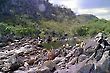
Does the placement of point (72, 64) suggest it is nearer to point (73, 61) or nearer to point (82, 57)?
point (73, 61)

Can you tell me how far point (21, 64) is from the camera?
60.4 meters

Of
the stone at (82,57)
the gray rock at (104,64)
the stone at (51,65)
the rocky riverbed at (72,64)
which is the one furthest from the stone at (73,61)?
the gray rock at (104,64)

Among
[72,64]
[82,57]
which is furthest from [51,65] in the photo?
[82,57]

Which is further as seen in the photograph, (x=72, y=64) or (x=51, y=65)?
(x=51, y=65)

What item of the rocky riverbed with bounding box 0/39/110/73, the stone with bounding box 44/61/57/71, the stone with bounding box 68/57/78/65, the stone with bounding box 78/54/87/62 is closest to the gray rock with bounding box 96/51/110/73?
the rocky riverbed with bounding box 0/39/110/73

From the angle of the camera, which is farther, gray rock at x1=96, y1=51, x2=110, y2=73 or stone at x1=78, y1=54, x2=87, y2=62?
stone at x1=78, y1=54, x2=87, y2=62

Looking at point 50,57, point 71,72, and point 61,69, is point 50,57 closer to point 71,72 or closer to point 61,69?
point 61,69

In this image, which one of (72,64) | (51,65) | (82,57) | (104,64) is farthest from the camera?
(51,65)

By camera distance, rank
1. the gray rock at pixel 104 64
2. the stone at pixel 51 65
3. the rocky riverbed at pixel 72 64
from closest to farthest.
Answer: the gray rock at pixel 104 64
the rocky riverbed at pixel 72 64
the stone at pixel 51 65

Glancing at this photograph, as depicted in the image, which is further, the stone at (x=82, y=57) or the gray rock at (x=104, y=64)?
the stone at (x=82, y=57)

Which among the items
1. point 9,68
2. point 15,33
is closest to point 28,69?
point 9,68

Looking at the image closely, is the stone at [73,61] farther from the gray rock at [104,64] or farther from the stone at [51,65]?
the gray rock at [104,64]

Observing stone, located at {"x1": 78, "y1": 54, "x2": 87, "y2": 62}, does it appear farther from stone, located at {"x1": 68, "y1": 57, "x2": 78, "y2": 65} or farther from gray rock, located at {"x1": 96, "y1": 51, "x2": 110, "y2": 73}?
gray rock, located at {"x1": 96, "y1": 51, "x2": 110, "y2": 73}

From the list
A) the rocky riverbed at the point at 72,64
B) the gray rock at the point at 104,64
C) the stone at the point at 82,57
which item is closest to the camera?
the gray rock at the point at 104,64
